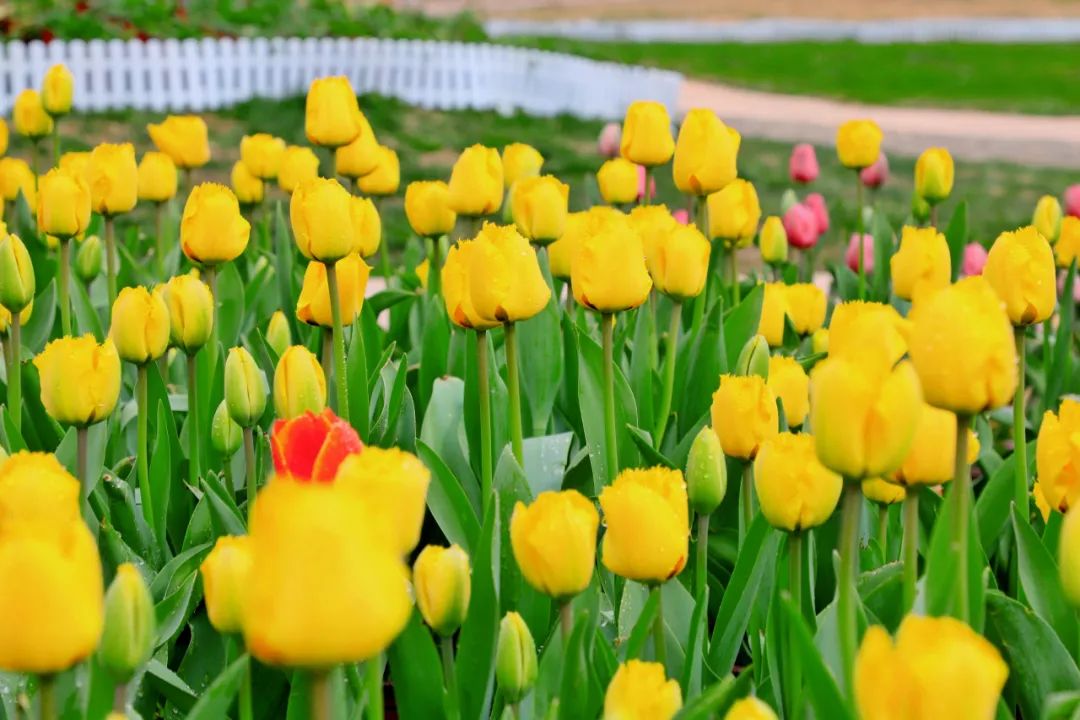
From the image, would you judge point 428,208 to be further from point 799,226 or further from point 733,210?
point 799,226

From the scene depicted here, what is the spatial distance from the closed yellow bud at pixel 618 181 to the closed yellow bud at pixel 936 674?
184 cm

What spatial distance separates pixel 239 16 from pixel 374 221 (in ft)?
34.4

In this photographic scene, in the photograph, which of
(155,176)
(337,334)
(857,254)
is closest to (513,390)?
(337,334)

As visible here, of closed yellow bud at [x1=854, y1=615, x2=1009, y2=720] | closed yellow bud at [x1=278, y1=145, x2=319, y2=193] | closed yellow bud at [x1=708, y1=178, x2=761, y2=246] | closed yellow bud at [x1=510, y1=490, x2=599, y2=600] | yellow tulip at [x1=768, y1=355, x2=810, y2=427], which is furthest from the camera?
closed yellow bud at [x1=278, y1=145, x2=319, y2=193]

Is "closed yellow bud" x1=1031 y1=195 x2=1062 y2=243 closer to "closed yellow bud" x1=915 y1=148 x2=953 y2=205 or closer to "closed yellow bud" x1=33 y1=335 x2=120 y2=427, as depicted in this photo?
"closed yellow bud" x1=915 y1=148 x2=953 y2=205

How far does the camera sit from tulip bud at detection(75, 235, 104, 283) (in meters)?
2.65

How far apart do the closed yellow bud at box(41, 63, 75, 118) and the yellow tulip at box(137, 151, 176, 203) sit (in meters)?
0.31

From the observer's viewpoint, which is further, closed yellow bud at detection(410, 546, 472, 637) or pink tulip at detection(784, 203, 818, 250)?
pink tulip at detection(784, 203, 818, 250)

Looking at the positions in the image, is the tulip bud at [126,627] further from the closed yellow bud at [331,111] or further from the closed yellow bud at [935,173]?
the closed yellow bud at [935,173]

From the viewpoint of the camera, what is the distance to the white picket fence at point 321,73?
1027 cm

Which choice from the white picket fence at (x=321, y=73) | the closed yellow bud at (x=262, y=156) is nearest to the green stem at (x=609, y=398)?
the closed yellow bud at (x=262, y=156)

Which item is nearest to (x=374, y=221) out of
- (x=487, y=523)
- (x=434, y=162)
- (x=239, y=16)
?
(x=487, y=523)

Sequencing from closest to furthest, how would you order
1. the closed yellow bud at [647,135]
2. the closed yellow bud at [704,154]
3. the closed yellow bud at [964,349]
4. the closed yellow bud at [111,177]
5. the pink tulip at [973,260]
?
the closed yellow bud at [964,349], the closed yellow bud at [704,154], the closed yellow bud at [111,177], the closed yellow bud at [647,135], the pink tulip at [973,260]

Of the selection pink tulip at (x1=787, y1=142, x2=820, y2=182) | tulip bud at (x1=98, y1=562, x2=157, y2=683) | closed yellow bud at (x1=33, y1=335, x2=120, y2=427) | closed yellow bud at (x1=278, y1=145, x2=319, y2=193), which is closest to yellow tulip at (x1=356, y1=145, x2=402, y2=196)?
closed yellow bud at (x1=278, y1=145, x2=319, y2=193)
